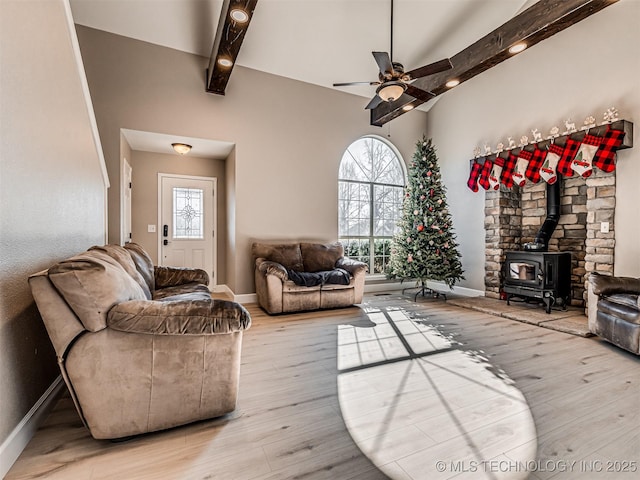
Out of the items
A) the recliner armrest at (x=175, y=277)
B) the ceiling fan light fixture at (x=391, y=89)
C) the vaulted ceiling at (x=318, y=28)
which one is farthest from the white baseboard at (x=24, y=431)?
the vaulted ceiling at (x=318, y=28)

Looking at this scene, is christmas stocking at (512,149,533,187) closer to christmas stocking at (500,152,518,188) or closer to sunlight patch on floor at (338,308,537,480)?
christmas stocking at (500,152,518,188)

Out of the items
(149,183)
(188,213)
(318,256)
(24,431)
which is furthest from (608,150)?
(149,183)

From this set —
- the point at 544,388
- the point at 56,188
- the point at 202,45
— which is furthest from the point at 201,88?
the point at 544,388

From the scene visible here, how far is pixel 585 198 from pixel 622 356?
2.67 m

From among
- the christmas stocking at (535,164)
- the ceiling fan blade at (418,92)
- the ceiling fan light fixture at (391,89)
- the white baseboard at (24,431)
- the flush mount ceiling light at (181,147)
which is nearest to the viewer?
the white baseboard at (24,431)

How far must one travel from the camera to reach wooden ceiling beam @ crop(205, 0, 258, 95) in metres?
3.22

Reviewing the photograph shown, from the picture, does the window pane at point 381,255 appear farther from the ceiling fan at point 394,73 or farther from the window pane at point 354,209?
the ceiling fan at point 394,73

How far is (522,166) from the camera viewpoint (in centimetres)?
483

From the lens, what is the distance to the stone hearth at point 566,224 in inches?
159

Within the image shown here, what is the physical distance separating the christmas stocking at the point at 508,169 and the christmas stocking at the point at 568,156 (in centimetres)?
71

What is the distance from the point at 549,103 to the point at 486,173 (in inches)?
49.2

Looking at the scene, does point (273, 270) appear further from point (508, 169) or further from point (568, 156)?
point (568, 156)

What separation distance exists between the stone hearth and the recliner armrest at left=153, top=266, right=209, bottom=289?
4625 mm

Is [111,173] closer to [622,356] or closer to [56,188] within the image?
[56,188]
